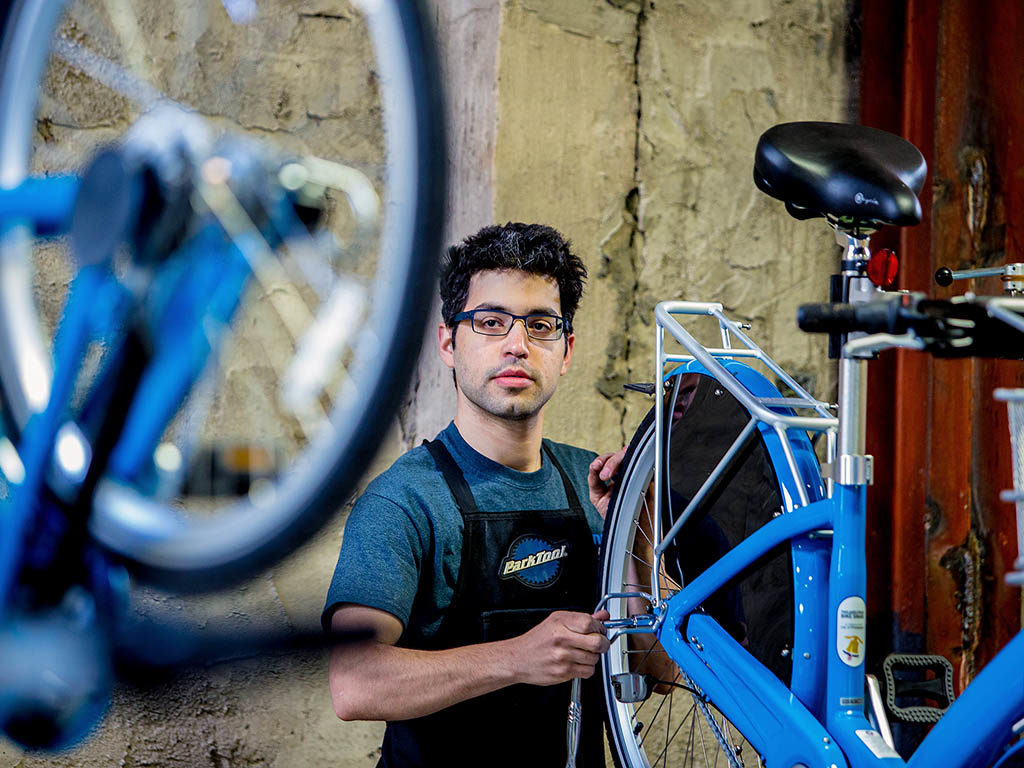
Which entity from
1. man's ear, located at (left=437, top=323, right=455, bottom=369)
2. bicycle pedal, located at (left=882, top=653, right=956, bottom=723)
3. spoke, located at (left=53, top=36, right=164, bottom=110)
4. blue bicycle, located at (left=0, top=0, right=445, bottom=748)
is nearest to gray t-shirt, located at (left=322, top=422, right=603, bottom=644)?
man's ear, located at (left=437, top=323, right=455, bottom=369)

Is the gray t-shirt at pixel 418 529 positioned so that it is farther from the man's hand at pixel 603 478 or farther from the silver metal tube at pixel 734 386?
the silver metal tube at pixel 734 386

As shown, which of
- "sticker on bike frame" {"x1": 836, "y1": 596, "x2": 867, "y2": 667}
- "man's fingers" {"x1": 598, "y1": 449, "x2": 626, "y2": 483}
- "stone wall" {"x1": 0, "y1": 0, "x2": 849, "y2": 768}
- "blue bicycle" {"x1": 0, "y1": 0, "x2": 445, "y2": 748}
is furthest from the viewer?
"stone wall" {"x1": 0, "y1": 0, "x2": 849, "y2": 768}

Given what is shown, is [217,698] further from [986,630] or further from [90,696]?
[986,630]

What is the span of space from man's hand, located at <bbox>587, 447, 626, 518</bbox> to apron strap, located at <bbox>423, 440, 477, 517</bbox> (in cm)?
23

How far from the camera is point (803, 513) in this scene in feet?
3.93

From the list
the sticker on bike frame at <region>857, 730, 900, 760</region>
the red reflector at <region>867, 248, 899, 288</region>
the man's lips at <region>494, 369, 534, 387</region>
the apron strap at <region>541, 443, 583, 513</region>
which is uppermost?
the red reflector at <region>867, 248, 899, 288</region>

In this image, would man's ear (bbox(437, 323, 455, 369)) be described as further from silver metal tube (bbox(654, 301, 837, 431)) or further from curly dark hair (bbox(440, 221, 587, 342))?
silver metal tube (bbox(654, 301, 837, 431))

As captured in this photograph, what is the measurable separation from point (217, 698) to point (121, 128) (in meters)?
1.06

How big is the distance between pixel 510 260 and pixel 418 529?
429mm

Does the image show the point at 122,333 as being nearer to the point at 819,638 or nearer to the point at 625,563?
the point at 819,638

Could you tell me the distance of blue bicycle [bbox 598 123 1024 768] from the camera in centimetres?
102

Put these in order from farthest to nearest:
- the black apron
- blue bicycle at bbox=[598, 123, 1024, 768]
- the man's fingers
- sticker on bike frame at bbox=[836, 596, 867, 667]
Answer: the man's fingers
the black apron
sticker on bike frame at bbox=[836, 596, 867, 667]
blue bicycle at bbox=[598, 123, 1024, 768]

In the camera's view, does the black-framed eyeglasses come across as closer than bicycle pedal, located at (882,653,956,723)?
No

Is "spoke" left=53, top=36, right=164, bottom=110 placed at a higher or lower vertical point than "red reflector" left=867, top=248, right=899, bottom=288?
higher
